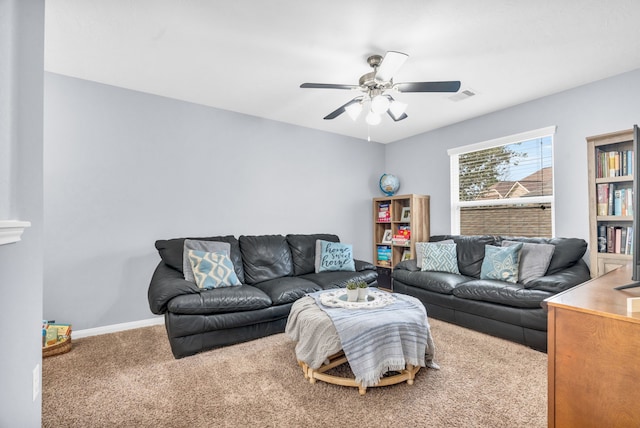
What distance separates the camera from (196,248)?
3.14 metres

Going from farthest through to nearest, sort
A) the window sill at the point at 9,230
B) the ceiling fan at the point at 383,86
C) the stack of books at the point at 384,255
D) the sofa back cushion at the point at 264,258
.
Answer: the stack of books at the point at 384,255
the sofa back cushion at the point at 264,258
the ceiling fan at the point at 383,86
the window sill at the point at 9,230

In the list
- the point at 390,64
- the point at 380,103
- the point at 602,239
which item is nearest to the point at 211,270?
the point at 380,103

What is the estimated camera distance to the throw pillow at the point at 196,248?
9.80ft

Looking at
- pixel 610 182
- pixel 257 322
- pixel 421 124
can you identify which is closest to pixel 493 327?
pixel 610 182

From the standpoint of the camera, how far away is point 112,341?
2.85 m

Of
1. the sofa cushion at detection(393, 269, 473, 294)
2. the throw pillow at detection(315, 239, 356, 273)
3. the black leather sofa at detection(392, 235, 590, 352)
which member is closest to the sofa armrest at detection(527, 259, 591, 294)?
the black leather sofa at detection(392, 235, 590, 352)

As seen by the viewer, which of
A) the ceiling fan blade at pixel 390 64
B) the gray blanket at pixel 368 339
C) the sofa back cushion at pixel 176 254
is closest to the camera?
the gray blanket at pixel 368 339

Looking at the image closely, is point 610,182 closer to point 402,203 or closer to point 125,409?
point 402,203

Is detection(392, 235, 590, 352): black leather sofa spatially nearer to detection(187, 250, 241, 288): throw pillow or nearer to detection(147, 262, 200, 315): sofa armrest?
detection(187, 250, 241, 288): throw pillow

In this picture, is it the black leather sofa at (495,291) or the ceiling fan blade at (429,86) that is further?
the black leather sofa at (495,291)

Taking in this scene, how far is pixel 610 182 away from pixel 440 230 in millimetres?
2103

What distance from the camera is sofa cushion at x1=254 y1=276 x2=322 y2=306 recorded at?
291cm

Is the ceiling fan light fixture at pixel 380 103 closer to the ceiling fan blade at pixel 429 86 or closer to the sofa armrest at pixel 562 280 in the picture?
the ceiling fan blade at pixel 429 86

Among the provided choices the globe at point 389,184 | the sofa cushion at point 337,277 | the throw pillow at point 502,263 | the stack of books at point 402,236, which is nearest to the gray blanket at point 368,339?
the sofa cushion at point 337,277
